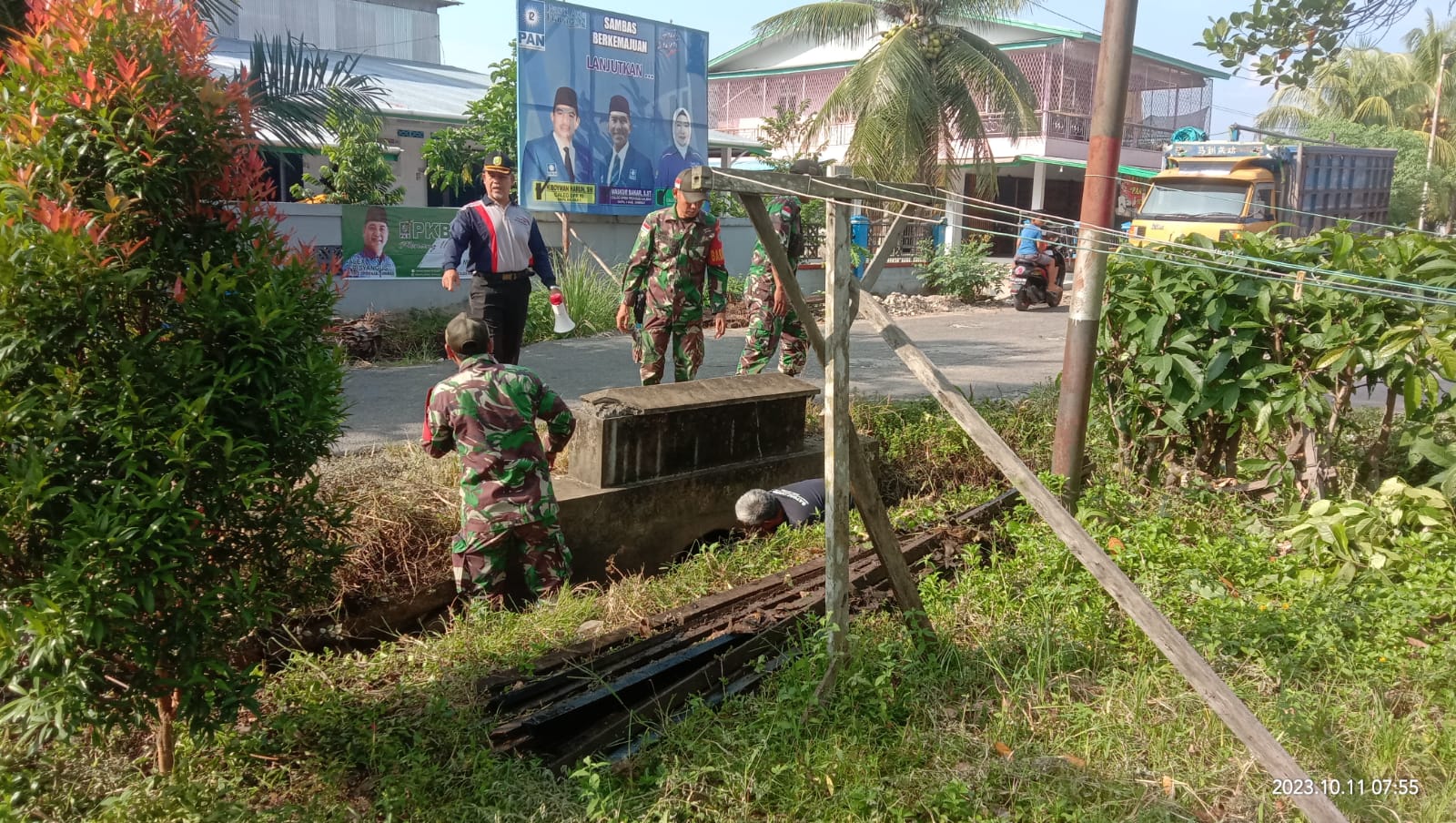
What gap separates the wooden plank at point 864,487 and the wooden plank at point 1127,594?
0.77ft

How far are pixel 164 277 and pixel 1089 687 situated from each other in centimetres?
339

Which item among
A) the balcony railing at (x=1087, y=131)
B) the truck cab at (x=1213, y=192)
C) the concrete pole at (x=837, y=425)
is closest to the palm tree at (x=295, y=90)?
the concrete pole at (x=837, y=425)

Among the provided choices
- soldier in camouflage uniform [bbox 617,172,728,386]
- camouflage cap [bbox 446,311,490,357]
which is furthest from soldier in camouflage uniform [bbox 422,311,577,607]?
soldier in camouflage uniform [bbox 617,172,728,386]

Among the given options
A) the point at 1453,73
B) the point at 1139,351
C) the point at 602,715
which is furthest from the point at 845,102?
the point at 1453,73

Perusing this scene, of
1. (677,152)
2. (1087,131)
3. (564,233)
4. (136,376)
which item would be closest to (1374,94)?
(1087,131)

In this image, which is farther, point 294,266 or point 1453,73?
point 1453,73

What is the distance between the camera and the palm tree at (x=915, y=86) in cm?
1642

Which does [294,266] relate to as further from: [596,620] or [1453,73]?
[1453,73]

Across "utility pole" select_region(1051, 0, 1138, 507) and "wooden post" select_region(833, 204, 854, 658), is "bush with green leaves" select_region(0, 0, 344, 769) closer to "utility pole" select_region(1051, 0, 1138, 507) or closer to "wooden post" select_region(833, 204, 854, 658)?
"wooden post" select_region(833, 204, 854, 658)

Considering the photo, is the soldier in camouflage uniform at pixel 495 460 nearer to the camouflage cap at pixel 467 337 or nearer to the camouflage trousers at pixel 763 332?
the camouflage cap at pixel 467 337

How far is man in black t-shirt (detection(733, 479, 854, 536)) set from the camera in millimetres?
5574

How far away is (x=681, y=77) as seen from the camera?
14648 mm

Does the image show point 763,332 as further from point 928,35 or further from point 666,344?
point 928,35

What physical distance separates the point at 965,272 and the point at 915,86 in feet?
10.6
